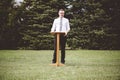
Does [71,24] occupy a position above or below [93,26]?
above

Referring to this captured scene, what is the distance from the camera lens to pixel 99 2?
71.8 ft

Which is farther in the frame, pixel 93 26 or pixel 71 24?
pixel 93 26

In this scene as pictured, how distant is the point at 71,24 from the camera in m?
22.3

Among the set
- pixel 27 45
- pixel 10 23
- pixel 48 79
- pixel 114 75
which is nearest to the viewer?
pixel 48 79

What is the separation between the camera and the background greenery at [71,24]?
72.0 ft

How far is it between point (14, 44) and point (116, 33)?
5412mm

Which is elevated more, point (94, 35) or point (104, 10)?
point (104, 10)

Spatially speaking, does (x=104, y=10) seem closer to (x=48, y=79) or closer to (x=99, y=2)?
(x=99, y=2)

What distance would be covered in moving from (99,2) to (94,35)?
1.94 meters

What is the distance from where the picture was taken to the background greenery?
21.9m

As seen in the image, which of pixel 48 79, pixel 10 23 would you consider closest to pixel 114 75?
pixel 48 79

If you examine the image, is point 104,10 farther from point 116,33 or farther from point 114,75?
Result: point 114,75

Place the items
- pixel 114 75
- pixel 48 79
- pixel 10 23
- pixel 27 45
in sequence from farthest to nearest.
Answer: pixel 27 45, pixel 10 23, pixel 114 75, pixel 48 79

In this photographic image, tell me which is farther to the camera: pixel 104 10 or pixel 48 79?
pixel 104 10
